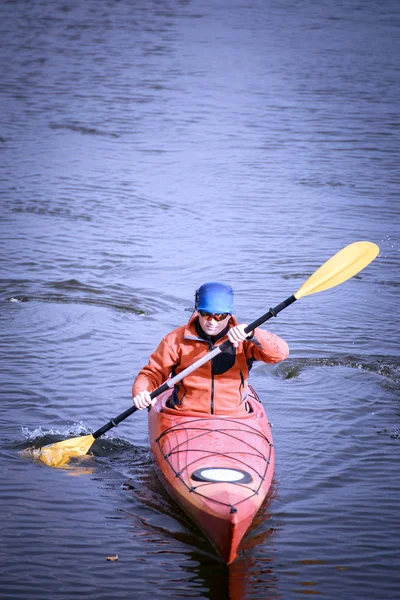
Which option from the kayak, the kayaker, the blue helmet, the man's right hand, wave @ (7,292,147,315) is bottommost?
wave @ (7,292,147,315)

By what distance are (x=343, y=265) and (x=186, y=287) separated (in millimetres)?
4474

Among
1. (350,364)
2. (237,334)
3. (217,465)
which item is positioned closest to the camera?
(217,465)

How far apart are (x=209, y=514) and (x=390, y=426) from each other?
2698 mm

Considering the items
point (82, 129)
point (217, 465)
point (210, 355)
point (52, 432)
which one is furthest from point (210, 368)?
point (82, 129)

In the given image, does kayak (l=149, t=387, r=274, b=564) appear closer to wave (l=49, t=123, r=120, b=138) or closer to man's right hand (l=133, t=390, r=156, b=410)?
man's right hand (l=133, t=390, r=156, b=410)

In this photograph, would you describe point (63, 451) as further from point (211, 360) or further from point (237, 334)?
point (237, 334)

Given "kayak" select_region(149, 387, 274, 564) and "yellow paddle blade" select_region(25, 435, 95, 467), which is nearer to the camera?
Result: "kayak" select_region(149, 387, 274, 564)

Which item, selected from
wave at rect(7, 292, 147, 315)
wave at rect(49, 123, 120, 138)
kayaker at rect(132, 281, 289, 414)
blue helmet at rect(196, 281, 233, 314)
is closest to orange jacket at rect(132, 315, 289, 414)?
kayaker at rect(132, 281, 289, 414)

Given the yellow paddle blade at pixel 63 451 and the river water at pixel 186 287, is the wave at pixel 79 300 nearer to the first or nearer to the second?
the river water at pixel 186 287

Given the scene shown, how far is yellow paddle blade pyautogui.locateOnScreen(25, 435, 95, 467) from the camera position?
6.75 meters

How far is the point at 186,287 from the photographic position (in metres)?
11.3

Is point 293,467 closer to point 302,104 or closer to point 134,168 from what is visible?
point 134,168

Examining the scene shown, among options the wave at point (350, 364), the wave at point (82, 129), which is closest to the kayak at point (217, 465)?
the wave at point (350, 364)

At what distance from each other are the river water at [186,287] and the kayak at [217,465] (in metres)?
0.24
